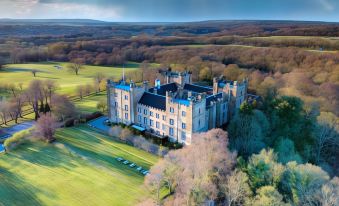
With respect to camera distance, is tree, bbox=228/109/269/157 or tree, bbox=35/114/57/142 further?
tree, bbox=35/114/57/142

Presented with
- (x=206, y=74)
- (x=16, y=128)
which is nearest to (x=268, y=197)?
(x=16, y=128)

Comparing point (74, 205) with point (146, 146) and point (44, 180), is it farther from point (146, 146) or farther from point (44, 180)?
point (146, 146)

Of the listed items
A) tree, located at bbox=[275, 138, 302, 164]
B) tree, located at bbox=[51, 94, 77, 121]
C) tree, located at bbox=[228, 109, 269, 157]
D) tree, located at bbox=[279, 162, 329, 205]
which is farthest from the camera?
tree, located at bbox=[51, 94, 77, 121]

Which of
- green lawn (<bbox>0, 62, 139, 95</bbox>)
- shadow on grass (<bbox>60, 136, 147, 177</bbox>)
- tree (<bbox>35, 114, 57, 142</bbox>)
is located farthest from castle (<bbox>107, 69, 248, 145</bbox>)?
green lawn (<bbox>0, 62, 139, 95</bbox>)

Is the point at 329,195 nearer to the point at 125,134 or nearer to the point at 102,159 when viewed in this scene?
the point at 102,159

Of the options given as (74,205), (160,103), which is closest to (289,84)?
(160,103)

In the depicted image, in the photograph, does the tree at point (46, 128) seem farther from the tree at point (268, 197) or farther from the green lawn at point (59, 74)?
the tree at point (268, 197)

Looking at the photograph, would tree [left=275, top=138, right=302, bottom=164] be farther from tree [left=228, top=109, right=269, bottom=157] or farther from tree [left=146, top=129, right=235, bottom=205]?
tree [left=146, top=129, right=235, bottom=205]

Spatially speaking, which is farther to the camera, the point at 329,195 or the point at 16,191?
the point at 16,191
